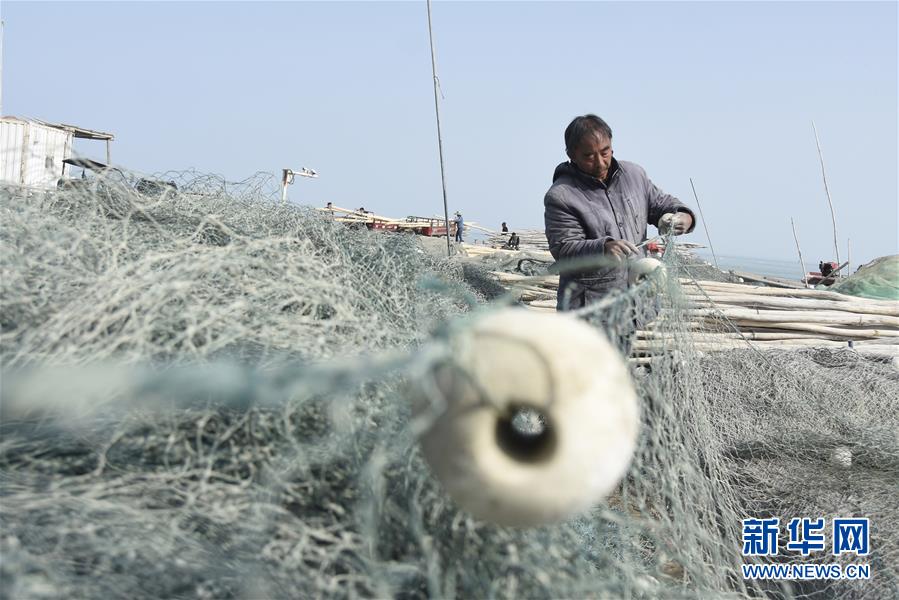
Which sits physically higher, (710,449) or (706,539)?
(710,449)

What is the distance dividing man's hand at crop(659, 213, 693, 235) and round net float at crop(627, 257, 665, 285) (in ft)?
1.83

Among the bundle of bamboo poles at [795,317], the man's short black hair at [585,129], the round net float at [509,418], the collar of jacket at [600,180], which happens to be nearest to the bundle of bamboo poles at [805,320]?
the bundle of bamboo poles at [795,317]

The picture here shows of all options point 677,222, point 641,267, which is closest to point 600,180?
point 677,222

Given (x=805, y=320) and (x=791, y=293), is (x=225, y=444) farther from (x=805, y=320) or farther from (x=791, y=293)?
(x=791, y=293)

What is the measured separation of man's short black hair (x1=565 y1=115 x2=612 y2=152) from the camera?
3662 millimetres

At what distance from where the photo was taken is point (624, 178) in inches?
152

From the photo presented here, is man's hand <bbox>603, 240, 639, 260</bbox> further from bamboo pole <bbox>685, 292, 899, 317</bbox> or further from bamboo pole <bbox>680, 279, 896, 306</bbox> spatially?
bamboo pole <bbox>680, 279, 896, 306</bbox>

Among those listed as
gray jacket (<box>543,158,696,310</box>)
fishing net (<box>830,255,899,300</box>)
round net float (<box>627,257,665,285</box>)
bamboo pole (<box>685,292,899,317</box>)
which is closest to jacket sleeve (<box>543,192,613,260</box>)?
gray jacket (<box>543,158,696,310</box>)

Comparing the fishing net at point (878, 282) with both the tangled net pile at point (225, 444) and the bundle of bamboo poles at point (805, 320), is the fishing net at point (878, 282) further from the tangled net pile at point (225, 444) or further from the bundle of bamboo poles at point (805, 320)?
the tangled net pile at point (225, 444)

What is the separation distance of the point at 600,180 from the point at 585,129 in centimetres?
28

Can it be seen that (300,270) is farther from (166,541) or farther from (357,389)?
(166,541)

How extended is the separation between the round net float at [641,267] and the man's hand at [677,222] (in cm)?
56

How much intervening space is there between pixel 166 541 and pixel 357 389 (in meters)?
0.47

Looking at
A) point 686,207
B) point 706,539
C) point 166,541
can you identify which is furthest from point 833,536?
point 166,541
